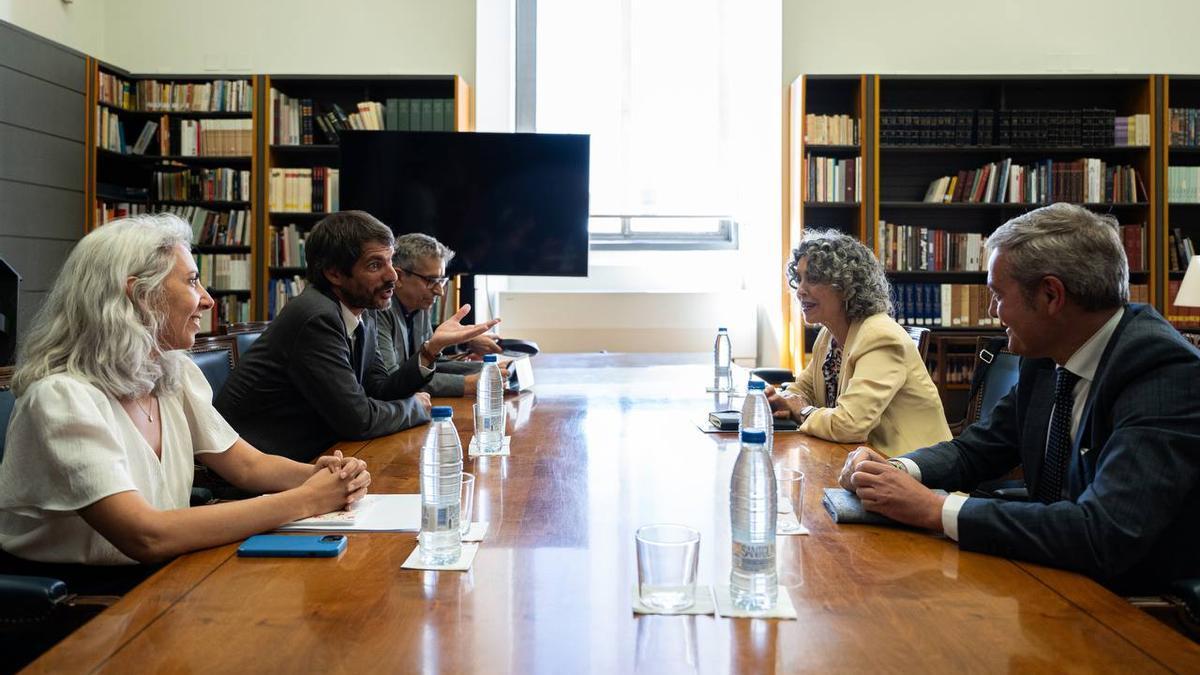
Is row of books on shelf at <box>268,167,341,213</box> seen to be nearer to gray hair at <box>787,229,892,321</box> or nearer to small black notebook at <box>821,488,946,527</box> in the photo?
gray hair at <box>787,229,892,321</box>

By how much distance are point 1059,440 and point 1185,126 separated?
5.15 m

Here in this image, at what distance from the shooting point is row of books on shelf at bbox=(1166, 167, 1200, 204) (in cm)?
567

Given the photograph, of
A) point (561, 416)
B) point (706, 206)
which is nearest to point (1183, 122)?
point (706, 206)

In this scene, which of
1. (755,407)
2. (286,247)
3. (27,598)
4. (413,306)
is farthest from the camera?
(286,247)

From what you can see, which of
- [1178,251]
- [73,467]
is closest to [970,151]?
[1178,251]

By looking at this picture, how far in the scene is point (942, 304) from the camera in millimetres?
5809

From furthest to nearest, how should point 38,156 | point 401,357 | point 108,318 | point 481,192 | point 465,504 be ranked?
1. point 38,156
2. point 481,192
3. point 401,357
4. point 108,318
5. point 465,504

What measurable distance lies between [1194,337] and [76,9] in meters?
7.16

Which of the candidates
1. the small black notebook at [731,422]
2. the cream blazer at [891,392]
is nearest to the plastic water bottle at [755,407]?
the small black notebook at [731,422]

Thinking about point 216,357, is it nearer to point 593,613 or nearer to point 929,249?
point 593,613

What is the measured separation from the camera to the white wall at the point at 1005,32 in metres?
6.06

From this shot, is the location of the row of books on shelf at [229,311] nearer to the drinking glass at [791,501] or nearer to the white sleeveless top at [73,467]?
the white sleeveless top at [73,467]

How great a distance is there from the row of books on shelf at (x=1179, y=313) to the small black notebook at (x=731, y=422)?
4.36m

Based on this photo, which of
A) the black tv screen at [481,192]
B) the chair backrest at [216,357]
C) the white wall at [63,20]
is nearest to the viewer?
the chair backrest at [216,357]
